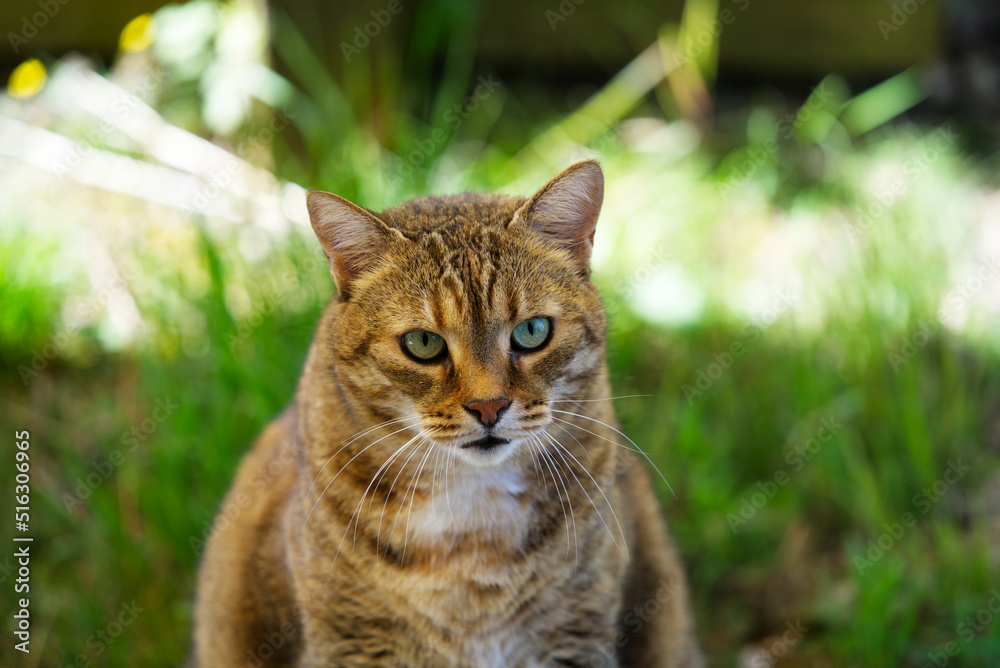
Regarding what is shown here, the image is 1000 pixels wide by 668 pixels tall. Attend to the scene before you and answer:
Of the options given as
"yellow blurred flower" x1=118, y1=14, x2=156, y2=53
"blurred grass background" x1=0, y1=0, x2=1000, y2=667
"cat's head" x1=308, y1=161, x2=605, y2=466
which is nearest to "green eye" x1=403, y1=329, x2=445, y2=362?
"cat's head" x1=308, y1=161, x2=605, y2=466

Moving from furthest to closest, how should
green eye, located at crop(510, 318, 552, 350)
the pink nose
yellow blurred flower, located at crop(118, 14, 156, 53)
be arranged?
yellow blurred flower, located at crop(118, 14, 156, 53) < green eye, located at crop(510, 318, 552, 350) < the pink nose

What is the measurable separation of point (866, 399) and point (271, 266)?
2270 millimetres

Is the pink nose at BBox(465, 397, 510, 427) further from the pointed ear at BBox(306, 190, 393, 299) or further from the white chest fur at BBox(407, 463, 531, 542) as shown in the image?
the pointed ear at BBox(306, 190, 393, 299)

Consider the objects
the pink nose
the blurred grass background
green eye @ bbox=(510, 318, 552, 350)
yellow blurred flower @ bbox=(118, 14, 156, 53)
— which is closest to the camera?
the pink nose

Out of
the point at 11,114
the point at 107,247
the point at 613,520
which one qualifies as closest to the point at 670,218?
the point at 613,520

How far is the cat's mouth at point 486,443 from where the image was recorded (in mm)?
1774

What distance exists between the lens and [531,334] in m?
1.86

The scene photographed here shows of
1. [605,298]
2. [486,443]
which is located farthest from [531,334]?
[605,298]

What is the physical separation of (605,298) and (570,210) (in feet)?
1.52

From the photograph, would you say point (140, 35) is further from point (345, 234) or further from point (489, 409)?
point (489, 409)

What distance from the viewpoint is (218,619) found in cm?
219

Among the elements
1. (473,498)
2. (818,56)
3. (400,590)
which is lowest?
(400,590)

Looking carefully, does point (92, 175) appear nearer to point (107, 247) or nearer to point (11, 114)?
point (107, 247)

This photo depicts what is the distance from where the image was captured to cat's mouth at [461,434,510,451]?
5.82 ft
